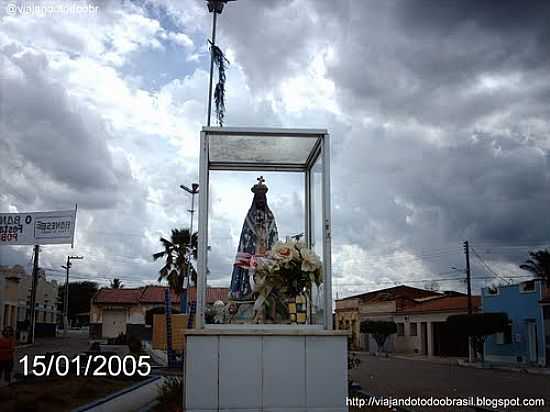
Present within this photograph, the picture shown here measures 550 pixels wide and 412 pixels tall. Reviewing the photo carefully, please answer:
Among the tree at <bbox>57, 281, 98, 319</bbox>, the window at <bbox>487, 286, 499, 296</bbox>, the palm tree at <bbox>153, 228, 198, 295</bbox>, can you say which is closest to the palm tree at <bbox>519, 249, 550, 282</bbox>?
the window at <bbox>487, 286, 499, 296</bbox>

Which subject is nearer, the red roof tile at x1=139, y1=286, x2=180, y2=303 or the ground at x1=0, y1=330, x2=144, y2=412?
the ground at x1=0, y1=330, x2=144, y2=412

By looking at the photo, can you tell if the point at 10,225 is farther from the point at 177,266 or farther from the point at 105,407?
the point at 105,407

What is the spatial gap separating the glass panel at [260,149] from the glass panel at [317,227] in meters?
0.19

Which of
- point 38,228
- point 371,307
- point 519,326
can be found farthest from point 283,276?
point 371,307

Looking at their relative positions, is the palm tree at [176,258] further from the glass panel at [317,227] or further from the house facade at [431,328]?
the glass panel at [317,227]

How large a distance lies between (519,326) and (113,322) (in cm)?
3620

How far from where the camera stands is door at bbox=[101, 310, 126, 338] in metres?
57.5

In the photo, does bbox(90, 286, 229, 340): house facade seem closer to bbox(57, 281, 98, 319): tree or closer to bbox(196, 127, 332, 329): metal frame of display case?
bbox(57, 281, 98, 319): tree

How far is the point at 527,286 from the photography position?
109 feet

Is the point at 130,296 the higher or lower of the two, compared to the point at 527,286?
higher

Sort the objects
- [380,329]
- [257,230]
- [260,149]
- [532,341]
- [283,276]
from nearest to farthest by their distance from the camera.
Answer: [283,276] < [260,149] < [257,230] < [532,341] < [380,329]

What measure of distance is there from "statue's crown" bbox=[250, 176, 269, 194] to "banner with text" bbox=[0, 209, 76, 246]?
68.7 feet

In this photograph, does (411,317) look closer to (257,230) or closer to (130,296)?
(130,296)

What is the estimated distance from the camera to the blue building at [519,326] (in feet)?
104
